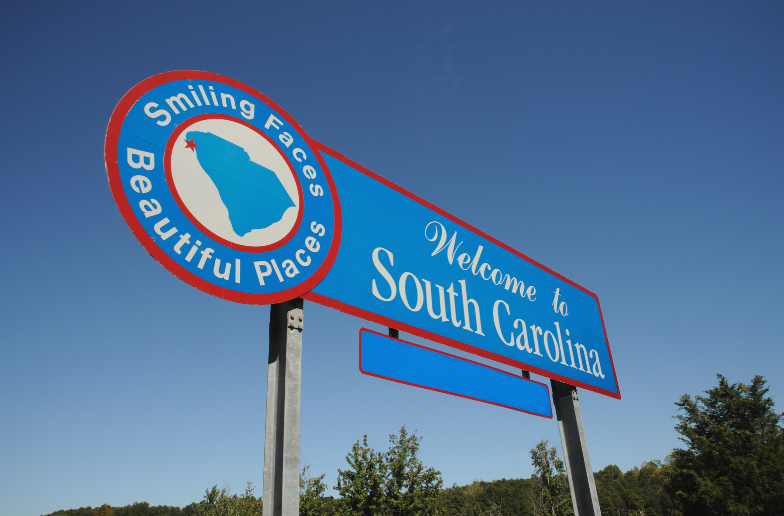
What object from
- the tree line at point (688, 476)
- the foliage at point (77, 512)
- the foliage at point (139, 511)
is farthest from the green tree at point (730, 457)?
the foliage at point (77, 512)

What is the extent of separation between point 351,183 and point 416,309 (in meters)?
1.68

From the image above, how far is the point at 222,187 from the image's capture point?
13.9 feet

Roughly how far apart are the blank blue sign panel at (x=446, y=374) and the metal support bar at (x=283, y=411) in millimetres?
722

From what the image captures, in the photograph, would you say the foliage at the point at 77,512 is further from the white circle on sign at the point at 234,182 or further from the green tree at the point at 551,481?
the white circle on sign at the point at 234,182

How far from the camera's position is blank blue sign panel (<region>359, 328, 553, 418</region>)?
15.6 ft

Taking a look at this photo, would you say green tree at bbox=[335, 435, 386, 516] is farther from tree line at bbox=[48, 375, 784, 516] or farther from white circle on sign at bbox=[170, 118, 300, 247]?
white circle on sign at bbox=[170, 118, 300, 247]

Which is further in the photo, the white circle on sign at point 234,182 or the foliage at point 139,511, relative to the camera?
the foliage at point 139,511

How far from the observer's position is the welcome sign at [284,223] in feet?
12.3

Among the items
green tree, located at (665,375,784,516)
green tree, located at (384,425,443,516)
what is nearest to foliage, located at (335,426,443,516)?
green tree, located at (384,425,443,516)

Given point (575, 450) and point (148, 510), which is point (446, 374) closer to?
point (575, 450)

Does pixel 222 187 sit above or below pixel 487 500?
above

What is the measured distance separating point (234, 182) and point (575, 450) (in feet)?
22.3

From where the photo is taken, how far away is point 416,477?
2802 centimetres

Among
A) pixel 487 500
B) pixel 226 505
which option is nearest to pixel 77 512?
pixel 487 500
